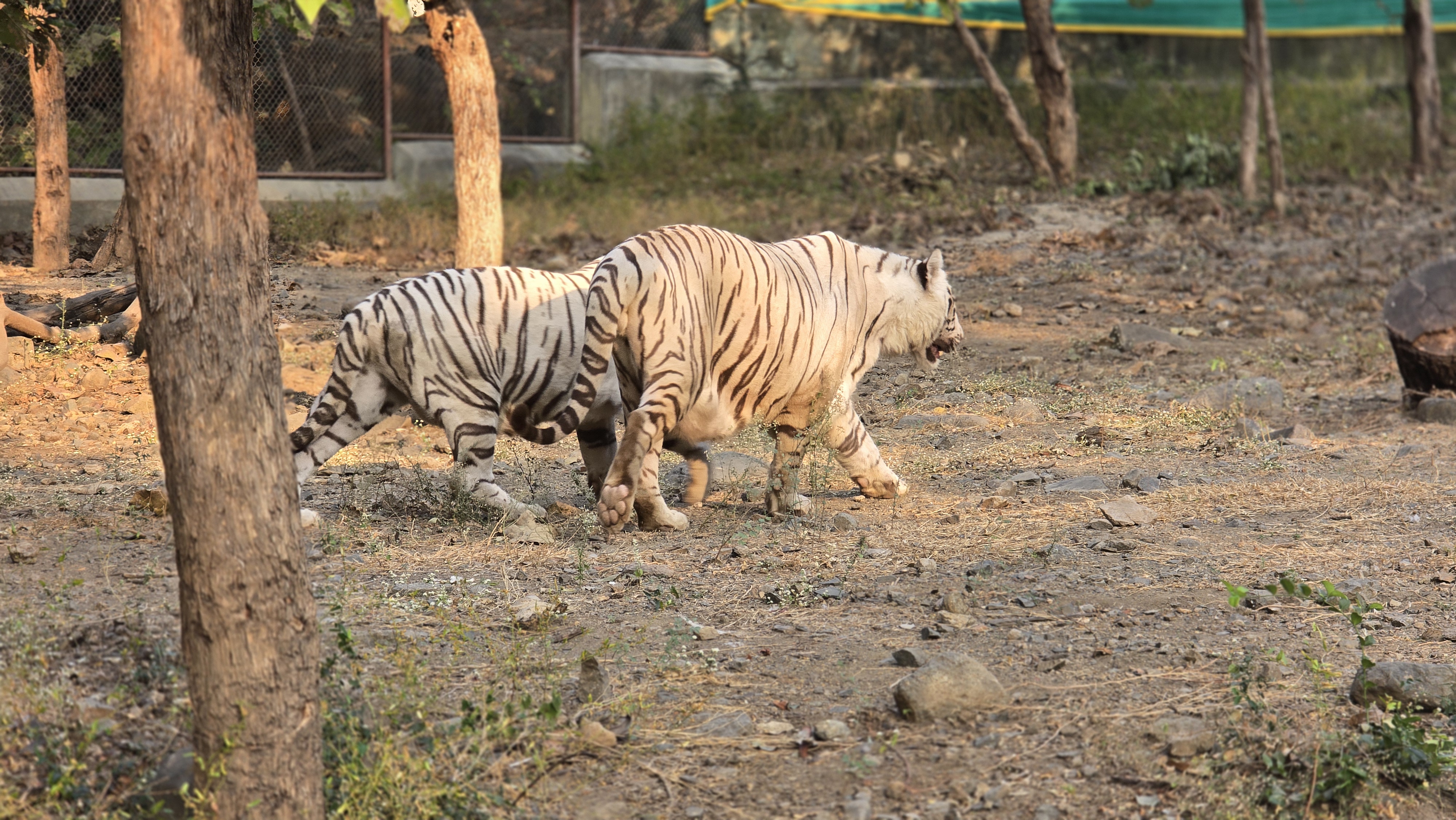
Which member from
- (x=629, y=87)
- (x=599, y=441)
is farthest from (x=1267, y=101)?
(x=599, y=441)

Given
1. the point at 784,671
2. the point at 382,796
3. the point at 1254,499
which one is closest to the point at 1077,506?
the point at 1254,499

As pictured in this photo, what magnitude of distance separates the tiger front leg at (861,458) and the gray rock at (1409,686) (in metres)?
2.40

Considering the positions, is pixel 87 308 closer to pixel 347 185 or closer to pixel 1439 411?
pixel 347 185

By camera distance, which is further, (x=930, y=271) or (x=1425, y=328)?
(x=1425, y=328)

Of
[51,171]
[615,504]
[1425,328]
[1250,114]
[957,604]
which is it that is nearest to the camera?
[957,604]

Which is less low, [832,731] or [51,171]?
[51,171]

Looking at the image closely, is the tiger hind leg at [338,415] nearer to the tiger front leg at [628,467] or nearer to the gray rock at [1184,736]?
the tiger front leg at [628,467]

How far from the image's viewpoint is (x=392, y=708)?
318 cm

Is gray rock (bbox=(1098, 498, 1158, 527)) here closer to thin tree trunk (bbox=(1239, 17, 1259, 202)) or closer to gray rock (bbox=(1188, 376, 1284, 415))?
gray rock (bbox=(1188, 376, 1284, 415))

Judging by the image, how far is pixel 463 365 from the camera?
5.34 m

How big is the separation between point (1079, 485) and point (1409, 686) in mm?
2487

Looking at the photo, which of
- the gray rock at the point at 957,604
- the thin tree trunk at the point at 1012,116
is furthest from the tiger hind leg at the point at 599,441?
the thin tree trunk at the point at 1012,116

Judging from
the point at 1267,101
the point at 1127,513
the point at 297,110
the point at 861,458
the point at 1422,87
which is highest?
the point at 1422,87

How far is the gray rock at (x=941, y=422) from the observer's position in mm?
7488
